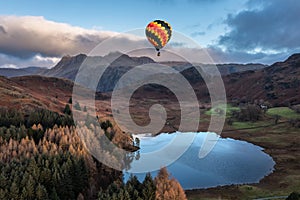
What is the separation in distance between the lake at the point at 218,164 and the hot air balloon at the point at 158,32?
1423 inches

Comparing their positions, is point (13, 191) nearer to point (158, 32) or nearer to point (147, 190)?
point (147, 190)

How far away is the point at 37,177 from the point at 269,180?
54.1 meters

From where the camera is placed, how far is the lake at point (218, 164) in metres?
67.6

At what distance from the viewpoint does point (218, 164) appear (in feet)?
263

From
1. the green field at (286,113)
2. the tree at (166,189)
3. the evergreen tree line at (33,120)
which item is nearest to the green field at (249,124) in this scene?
the green field at (286,113)

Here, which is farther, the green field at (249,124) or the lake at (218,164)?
the green field at (249,124)

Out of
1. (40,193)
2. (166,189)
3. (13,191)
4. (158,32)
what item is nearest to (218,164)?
(166,189)

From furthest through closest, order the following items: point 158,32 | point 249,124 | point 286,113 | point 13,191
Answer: point 286,113 → point 249,124 → point 158,32 → point 13,191

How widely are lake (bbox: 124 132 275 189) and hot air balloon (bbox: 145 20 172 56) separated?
119ft

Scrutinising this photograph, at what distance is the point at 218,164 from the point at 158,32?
139 feet

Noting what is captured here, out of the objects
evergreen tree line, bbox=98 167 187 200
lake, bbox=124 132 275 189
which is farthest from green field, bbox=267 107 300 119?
evergreen tree line, bbox=98 167 187 200

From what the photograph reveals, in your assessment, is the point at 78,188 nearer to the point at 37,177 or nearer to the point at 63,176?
the point at 63,176

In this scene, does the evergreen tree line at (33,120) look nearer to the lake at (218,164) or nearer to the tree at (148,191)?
the lake at (218,164)

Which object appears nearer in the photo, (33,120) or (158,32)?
(158,32)
